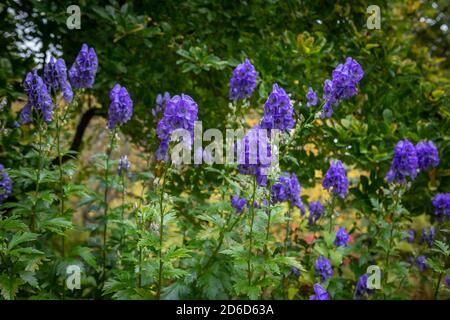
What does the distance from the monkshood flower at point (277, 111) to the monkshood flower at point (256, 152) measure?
65mm

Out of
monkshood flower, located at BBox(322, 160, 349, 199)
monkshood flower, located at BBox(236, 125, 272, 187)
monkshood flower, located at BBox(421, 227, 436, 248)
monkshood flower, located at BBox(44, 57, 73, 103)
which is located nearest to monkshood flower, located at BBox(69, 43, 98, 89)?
monkshood flower, located at BBox(44, 57, 73, 103)

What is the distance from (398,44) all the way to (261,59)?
1.61m

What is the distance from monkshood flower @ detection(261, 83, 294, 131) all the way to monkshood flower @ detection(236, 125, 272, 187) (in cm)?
6

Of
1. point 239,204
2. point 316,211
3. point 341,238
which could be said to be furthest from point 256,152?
point 316,211

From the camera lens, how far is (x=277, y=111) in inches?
99.7

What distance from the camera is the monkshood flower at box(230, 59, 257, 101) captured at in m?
2.92

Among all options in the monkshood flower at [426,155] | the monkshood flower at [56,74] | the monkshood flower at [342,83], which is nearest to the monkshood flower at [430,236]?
the monkshood flower at [426,155]

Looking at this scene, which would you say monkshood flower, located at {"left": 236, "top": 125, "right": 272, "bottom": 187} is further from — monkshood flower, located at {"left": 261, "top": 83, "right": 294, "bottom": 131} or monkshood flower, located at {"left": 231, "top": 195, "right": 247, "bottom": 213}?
monkshood flower, located at {"left": 231, "top": 195, "right": 247, "bottom": 213}

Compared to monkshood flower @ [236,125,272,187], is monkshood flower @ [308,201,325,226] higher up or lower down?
lower down

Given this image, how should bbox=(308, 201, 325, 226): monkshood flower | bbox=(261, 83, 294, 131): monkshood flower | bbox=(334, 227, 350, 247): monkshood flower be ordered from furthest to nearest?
bbox=(308, 201, 325, 226): monkshood flower < bbox=(334, 227, 350, 247): monkshood flower < bbox=(261, 83, 294, 131): monkshood flower

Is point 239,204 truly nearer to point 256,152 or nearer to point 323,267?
point 256,152

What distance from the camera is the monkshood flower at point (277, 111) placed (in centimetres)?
251

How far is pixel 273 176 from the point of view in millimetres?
2582
